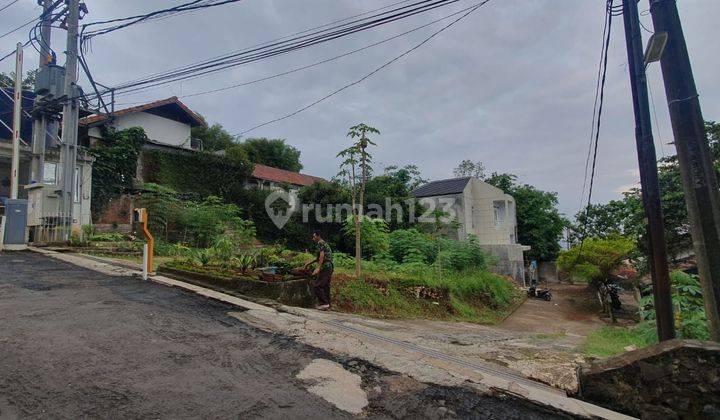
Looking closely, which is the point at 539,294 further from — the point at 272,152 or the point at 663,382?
the point at 272,152

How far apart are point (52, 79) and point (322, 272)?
1424 centimetres

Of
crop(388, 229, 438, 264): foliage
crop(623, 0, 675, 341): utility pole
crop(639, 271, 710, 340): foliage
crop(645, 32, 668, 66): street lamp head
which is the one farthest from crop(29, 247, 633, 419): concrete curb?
crop(388, 229, 438, 264): foliage

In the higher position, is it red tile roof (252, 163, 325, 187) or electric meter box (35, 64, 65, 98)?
electric meter box (35, 64, 65, 98)

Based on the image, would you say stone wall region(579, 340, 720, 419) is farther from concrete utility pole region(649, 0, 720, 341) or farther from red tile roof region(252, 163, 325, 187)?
red tile roof region(252, 163, 325, 187)

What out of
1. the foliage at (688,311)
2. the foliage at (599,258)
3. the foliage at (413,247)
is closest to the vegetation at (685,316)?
the foliage at (688,311)

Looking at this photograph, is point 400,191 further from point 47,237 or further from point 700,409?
point 700,409

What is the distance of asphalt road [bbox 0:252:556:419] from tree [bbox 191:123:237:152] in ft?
85.6

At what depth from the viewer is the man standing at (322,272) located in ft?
24.1

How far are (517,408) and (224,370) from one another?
2.61m

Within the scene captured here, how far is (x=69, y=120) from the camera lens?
45.4 feet

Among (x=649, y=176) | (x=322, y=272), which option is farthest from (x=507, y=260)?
(x=649, y=176)

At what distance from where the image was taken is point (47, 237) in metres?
13.9

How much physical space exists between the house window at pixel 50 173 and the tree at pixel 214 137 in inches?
555

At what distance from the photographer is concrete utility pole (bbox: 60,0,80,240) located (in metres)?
13.7
